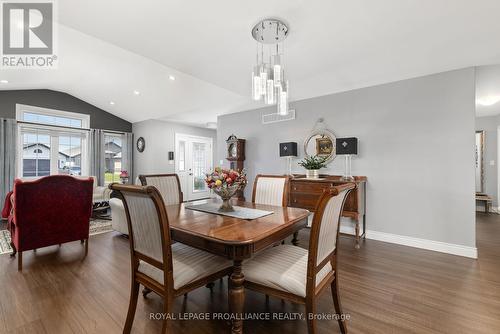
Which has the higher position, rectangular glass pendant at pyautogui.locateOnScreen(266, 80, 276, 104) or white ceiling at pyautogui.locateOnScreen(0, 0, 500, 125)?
white ceiling at pyautogui.locateOnScreen(0, 0, 500, 125)

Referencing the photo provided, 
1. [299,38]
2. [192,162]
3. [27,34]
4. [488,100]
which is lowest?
[192,162]

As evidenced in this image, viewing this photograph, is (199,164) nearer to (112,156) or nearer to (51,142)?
(112,156)

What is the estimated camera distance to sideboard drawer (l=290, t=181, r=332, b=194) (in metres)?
3.38

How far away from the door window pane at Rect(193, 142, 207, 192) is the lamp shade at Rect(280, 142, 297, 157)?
402cm

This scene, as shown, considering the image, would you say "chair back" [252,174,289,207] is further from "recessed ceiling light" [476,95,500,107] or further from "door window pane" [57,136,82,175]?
"door window pane" [57,136,82,175]

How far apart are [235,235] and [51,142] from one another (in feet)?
20.6

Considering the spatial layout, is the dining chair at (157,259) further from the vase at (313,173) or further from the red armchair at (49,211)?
the vase at (313,173)

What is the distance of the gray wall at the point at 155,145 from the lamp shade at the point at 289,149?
13.2 ft

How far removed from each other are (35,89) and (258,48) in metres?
5.60

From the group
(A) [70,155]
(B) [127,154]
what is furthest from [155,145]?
(A) [70,155]

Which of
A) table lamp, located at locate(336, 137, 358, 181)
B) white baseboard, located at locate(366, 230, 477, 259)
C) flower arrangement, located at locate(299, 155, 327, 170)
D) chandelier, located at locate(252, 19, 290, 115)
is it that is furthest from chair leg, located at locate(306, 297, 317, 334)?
white baseboard, located at locate(366, 230, 477, 259)

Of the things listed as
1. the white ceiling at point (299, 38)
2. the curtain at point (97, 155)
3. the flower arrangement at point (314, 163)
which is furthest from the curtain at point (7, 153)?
the flower arrangement at point (314, 163)

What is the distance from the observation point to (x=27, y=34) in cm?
311

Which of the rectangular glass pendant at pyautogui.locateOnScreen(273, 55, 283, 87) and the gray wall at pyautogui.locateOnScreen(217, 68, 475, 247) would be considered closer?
the rectangular glass pendant at pyautogui.locateOnScreen(273, 55, 283, 87)
